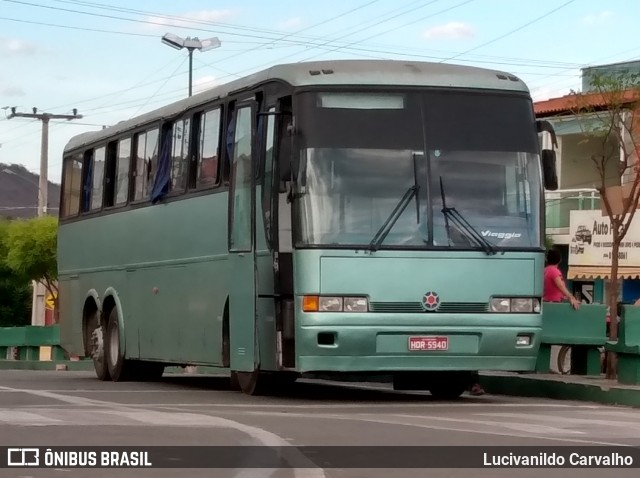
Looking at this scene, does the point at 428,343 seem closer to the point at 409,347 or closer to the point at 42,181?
the point at 409,347

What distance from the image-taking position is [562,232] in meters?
47.0

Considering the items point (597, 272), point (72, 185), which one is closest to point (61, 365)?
point (72, 185)

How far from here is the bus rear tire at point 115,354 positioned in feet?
77.0

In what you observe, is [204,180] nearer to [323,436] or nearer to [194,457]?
[323,436]

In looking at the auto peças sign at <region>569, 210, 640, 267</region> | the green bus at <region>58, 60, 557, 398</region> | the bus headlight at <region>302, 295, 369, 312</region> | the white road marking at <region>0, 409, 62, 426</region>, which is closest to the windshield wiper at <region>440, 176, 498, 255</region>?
Answer: the green bus at <region>58, 60, 557, 398</region>

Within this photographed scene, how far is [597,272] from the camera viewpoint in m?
43.2

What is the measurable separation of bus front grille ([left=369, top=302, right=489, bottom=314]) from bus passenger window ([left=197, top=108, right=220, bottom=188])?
342 centimetres

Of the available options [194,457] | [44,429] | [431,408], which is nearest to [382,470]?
[194,457]

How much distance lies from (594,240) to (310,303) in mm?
28156

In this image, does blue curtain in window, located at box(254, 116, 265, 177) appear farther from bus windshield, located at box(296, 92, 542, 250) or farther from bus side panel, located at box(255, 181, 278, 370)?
bus windshield, located at box(296, 92, 542, 250)

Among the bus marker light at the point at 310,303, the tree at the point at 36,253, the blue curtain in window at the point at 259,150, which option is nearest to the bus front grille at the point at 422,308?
the bus marker light at the point at 310,303

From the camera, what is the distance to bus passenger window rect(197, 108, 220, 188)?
1930 cm

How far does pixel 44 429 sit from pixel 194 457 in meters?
2.32

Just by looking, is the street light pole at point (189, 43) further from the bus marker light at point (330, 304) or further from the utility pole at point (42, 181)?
the bus marker light at point (330, 304)
